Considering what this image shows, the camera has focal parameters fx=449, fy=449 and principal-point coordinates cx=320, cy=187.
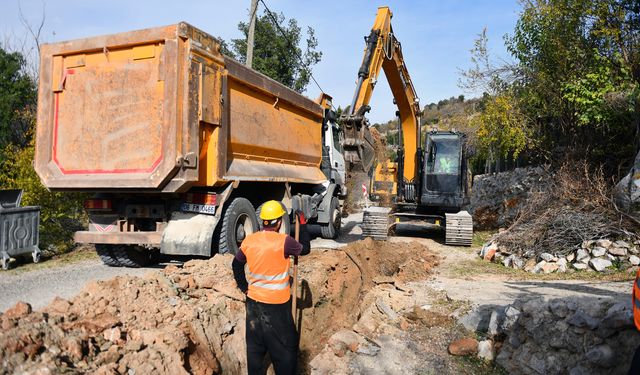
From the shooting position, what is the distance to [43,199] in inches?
338

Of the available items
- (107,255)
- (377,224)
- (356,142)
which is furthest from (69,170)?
(377,224)

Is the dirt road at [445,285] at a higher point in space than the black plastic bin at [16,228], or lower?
lower

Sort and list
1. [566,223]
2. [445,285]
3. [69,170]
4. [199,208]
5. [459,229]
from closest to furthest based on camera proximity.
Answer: [69,170] < [199,208] < [445,285] < [566,223] < [459,229]

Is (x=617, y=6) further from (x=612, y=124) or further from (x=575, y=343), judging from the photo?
(x=575, y=343)

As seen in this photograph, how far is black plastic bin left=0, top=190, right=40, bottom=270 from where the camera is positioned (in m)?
7.20

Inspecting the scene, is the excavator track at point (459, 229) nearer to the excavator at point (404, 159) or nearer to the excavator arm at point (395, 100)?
the excavator at point (404, 159)

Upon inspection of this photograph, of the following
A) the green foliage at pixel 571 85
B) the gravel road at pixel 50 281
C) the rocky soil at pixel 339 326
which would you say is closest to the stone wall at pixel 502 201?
the green foliage at pixel 571 85

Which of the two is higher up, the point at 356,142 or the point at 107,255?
the point at 356,142

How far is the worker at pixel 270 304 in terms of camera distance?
3.60 metres

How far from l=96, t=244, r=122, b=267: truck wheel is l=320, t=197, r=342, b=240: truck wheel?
4.78 metres

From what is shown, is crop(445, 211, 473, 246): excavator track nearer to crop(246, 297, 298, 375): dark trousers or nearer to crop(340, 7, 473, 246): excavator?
crop(340, 7, 473, 246): excavator

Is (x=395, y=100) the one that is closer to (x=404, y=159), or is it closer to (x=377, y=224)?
(x=404, y=159)

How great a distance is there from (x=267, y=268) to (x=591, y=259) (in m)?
6.49

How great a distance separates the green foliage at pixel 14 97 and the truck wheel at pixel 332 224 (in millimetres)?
10020
